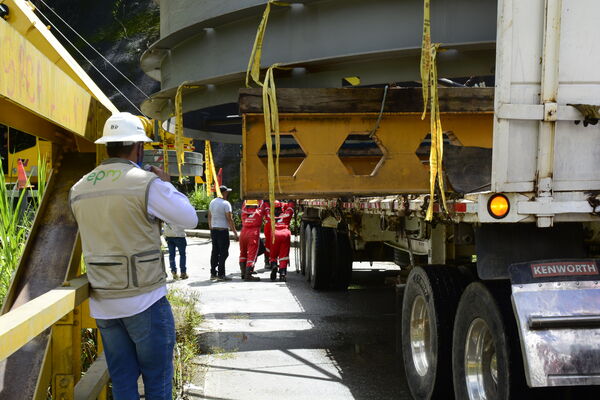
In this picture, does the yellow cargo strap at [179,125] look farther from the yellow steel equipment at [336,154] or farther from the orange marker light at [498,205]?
the orange marker light at [498,205]

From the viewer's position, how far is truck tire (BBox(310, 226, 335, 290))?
34.5 ft

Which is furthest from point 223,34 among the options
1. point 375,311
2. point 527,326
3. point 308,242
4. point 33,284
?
point 308,242

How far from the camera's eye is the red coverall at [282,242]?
11.9m

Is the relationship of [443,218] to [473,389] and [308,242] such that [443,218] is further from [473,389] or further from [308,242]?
[308,242]

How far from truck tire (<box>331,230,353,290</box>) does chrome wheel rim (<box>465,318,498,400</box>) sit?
242 inches

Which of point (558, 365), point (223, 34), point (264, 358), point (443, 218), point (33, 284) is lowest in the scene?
point (264, 358)

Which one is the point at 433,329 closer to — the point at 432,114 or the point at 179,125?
the point at 432,114

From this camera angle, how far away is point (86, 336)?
5172 millimetres

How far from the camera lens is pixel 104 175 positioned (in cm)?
344

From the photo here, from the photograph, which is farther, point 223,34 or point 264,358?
point 264,358

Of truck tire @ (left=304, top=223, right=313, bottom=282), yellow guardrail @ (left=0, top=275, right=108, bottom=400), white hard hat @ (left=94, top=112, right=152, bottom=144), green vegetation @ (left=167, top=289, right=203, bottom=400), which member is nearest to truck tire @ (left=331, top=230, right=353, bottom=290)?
truck tire @ (left=304, top=223, right=313, bottom=282)

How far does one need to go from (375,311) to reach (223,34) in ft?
17.2

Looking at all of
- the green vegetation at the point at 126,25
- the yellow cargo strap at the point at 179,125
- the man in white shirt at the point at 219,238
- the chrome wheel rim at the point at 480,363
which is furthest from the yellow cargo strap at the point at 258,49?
the green vegetation at the point at 126,25

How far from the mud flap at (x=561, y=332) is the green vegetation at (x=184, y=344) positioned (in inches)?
115
